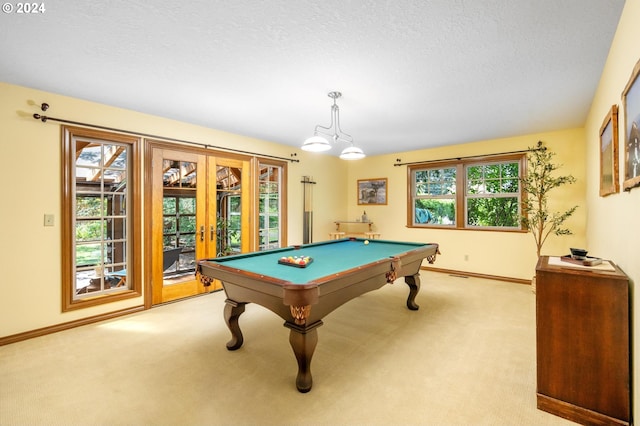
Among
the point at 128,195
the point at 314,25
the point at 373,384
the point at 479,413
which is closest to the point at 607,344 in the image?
the point at 479,413

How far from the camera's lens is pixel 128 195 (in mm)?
3660

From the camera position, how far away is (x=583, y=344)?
1743mm

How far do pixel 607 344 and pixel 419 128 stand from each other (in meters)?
3.46

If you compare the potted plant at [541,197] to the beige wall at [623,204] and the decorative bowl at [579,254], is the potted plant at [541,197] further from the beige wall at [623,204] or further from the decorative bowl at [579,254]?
the decorative bowl at [579,254]

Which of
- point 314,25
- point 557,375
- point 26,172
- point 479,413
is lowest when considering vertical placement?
point 479,413

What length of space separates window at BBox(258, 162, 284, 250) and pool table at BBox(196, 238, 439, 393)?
6.23ft

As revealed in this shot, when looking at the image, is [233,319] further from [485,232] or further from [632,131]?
[485,232]

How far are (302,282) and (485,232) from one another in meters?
4.54

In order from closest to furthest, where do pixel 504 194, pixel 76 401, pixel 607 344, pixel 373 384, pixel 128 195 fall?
1. pixel 607 344
2. pixel 76 401
3. pixel 373 384
4. pixel 128 195
5. pixel 504 194

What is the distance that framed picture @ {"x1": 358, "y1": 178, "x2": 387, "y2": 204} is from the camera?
6590 millimetres

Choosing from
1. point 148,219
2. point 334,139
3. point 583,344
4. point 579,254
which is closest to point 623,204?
point 579,254

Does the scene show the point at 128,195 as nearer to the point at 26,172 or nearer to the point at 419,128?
the point at 26,172

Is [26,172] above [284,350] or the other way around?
above

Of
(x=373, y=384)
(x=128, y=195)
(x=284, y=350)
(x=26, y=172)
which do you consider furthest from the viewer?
(x=128, y=195)
